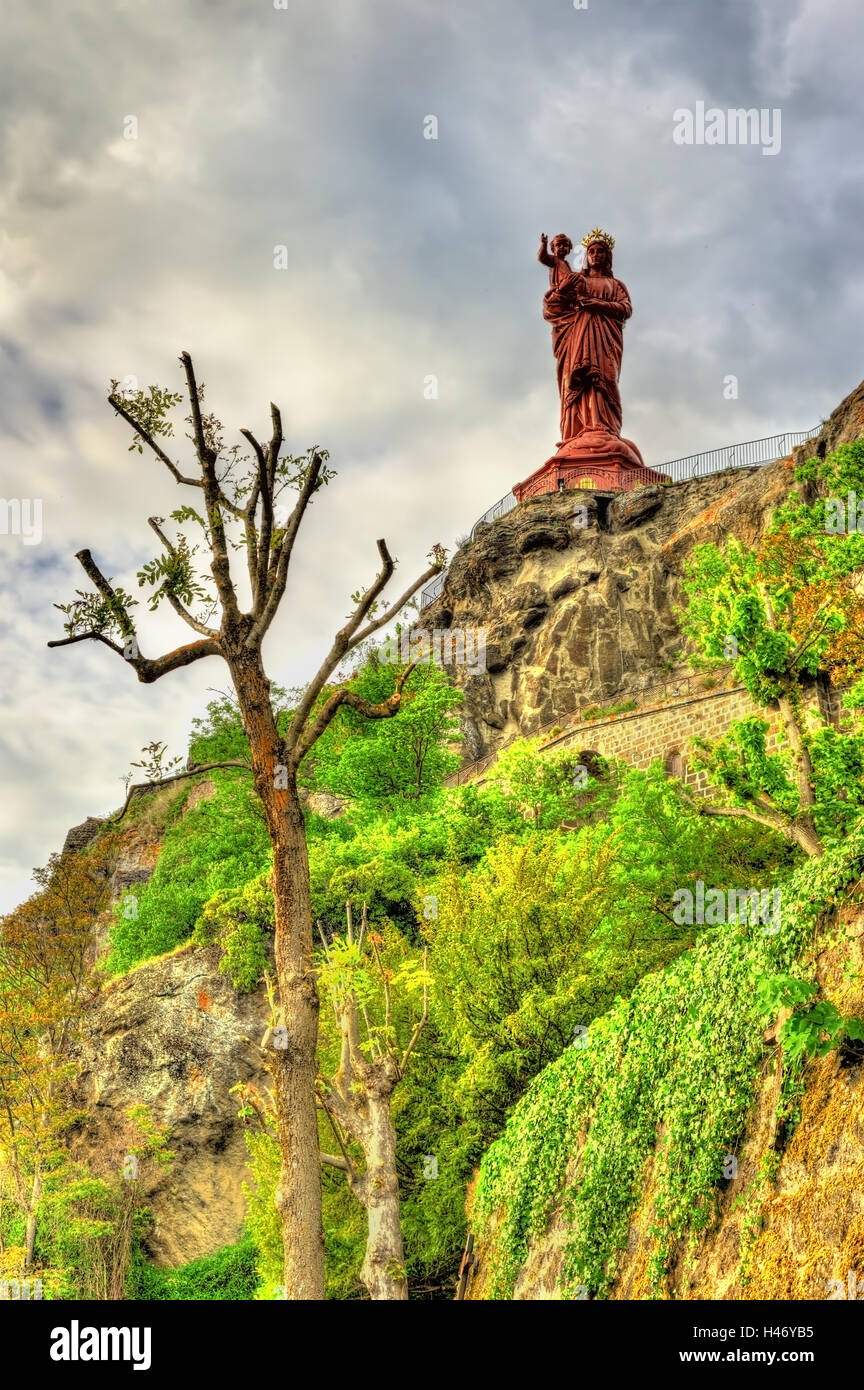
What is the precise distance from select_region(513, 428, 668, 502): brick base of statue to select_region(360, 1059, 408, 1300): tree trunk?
116 ft

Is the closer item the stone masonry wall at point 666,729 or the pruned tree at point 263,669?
the pruned tree at point 263,669

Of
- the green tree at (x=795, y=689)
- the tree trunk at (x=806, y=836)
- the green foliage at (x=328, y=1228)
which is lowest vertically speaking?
the green foliage at (x=328, y=1228)

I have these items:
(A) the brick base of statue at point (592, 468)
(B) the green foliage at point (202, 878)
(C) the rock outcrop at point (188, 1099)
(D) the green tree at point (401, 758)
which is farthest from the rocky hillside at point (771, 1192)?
(A) the brick base of statue at point (592, 468)

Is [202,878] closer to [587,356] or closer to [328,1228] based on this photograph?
[328,1228]

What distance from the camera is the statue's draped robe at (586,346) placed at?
1969 inches

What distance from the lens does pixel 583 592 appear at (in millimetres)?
40969

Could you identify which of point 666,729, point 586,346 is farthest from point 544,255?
point 666,729

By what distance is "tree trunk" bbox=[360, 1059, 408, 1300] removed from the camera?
12227 millimetres

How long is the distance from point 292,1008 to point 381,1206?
4.31 metres

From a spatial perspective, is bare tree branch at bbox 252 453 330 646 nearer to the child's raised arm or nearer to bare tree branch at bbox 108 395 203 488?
bare tree branch at bbox 108 395 203 488

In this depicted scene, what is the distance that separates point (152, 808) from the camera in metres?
54.8

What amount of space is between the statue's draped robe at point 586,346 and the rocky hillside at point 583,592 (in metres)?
6.77

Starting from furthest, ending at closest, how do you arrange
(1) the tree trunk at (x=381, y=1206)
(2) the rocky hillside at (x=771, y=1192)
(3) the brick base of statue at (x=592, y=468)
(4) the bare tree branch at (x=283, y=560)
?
1. (3) the brick base of statue at (x=592, y=468)
2. (1) the tree trunk at (x=381, y=1206)
3. (4) the bare tree branch at (x=283, y=560)
4. (2) the rocky hillside at (x=771, y=1192)

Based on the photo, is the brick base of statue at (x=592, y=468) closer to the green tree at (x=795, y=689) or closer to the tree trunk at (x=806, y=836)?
the green tree at (x=795, y=689)
